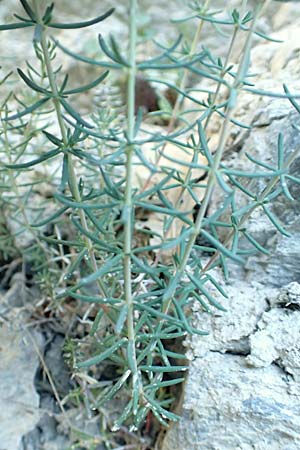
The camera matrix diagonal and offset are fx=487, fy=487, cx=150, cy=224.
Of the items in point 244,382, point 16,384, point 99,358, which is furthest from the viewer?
point 16,384

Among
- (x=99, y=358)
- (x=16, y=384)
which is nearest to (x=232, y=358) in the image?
(x=99, y=358)

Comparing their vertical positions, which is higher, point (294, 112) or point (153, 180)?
point (294, 112)

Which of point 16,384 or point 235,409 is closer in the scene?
point 235,409

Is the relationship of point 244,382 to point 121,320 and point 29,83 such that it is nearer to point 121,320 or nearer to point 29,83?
point 121,320

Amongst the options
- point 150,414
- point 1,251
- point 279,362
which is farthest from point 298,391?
point 1,251

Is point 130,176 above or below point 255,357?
above

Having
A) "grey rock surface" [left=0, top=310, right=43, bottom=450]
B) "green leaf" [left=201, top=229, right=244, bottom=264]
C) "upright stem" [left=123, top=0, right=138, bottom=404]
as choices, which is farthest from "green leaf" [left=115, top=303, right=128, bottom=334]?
"grey rock surface" [left=0, top=310, right=43, bottom=450]

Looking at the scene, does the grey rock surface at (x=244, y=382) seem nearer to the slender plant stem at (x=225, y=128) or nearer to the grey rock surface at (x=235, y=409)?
the grey rock surface at (x=235, y=409)

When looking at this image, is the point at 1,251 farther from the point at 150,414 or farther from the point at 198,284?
the point at 198,284

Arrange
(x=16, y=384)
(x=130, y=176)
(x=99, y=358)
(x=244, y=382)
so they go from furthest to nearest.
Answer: (x=16, y=384)
(x=244, y=382)
(x=99, y=358)
(x=130, y=176)
